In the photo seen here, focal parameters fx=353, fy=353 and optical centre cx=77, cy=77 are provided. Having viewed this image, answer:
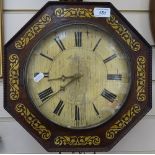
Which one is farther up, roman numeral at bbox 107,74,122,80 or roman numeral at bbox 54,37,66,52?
roman numeral at bbox 54,37,66,52

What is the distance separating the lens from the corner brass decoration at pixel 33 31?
2.87 feet

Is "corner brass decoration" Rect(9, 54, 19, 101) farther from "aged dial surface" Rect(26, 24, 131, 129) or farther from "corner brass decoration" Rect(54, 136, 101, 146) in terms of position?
"corner brass decoration" Rect(54, 136, 101, 146)

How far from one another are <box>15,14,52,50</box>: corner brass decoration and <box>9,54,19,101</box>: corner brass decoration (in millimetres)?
36

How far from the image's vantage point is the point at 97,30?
898mm

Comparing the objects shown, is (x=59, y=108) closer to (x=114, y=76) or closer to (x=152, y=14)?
(x=114, y=76)

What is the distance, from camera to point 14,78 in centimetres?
87

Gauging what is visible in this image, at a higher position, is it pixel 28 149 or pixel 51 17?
pixel 51 17

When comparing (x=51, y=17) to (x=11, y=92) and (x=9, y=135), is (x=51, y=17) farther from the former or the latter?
(x=9, y=135)

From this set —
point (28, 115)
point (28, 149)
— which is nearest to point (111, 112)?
point (28, 115)

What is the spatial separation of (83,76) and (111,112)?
115 millimetres

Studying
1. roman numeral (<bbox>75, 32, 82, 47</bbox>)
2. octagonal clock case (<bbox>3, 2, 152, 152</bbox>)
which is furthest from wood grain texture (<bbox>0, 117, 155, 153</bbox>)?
roman numeral (<bbox>75, 32, 82, 47</bbox>)

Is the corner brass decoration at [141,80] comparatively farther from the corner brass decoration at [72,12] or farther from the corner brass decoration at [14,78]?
the corner brass decoration at [14,78]

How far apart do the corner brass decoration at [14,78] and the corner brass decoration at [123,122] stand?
25 centimetres

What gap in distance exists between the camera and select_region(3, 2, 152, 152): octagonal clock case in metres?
0.87
